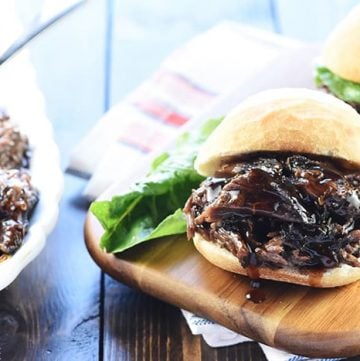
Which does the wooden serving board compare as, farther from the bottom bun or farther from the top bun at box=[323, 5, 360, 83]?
the top bun at box=[323, 5, 360, 83]

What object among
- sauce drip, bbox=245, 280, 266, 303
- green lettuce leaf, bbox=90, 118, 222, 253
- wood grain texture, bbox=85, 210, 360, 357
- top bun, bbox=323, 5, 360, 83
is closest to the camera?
wood grain texture, bbox=85, 210, 360, 357

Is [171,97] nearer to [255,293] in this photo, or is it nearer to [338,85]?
[338,85]

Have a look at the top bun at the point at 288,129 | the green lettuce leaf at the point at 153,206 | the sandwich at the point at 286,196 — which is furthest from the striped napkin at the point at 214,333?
the top bun at the point at 288,129

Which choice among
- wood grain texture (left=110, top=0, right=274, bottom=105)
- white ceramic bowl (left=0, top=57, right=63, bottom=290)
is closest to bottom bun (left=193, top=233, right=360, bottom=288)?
white ceramic bowl (left=0, top=57, right=63, bottom=290)

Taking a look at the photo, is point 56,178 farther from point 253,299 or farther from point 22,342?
point 253,299

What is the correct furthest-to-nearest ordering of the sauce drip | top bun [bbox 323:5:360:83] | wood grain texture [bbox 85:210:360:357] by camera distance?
1. top bun [bbox 323:5:360:83]
2. the sauce drip
3. wood grain texture [bbox 85:210:360:357]

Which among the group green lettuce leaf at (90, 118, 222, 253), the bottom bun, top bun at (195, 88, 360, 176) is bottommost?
the bottom bun

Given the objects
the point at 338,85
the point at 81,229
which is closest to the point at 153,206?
the point at 81,229
